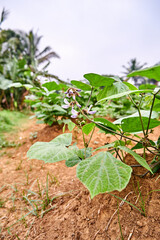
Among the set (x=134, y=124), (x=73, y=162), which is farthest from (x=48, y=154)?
(x=134, y=124)

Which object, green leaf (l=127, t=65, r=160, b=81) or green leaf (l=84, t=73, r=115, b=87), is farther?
green leaf (l=84, t=73, r=115, b=87)

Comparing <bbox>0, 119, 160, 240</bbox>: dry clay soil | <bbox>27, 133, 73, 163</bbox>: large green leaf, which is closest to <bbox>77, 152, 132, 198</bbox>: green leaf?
<bbox>27, 133, 73, 163</bbox>: large green leaf

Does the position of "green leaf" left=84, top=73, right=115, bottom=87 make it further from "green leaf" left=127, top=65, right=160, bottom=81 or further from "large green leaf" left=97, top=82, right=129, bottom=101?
"green leaf" left=127, top=65, right=160, bottom=81

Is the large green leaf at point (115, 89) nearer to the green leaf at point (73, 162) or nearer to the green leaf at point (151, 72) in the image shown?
the green leaf at point (151, 72)

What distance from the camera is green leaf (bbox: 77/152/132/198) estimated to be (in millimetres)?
362

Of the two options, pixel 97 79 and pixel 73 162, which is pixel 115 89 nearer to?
pixel 97 79

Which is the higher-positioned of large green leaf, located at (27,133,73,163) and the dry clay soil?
large green leaf, located at (27,133,73,163)

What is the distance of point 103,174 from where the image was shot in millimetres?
399

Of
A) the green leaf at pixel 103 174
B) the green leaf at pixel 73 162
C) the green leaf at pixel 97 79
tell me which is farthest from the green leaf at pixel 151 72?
the green leaf at pixel 73 162

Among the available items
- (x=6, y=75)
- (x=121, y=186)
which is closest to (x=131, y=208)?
(x=121, y=186)

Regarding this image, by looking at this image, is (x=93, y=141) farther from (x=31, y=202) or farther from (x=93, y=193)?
(x=93, y=193)

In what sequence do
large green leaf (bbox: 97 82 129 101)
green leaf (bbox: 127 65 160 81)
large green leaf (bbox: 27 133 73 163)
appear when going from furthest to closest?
large green leaf (bbox: 97 82 129 101)
large green leaf (bbox: 27 133 73 163)
green leaf (bbox: 127 65 160 81)

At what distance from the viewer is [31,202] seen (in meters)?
0.88

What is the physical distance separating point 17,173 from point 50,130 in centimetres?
88
